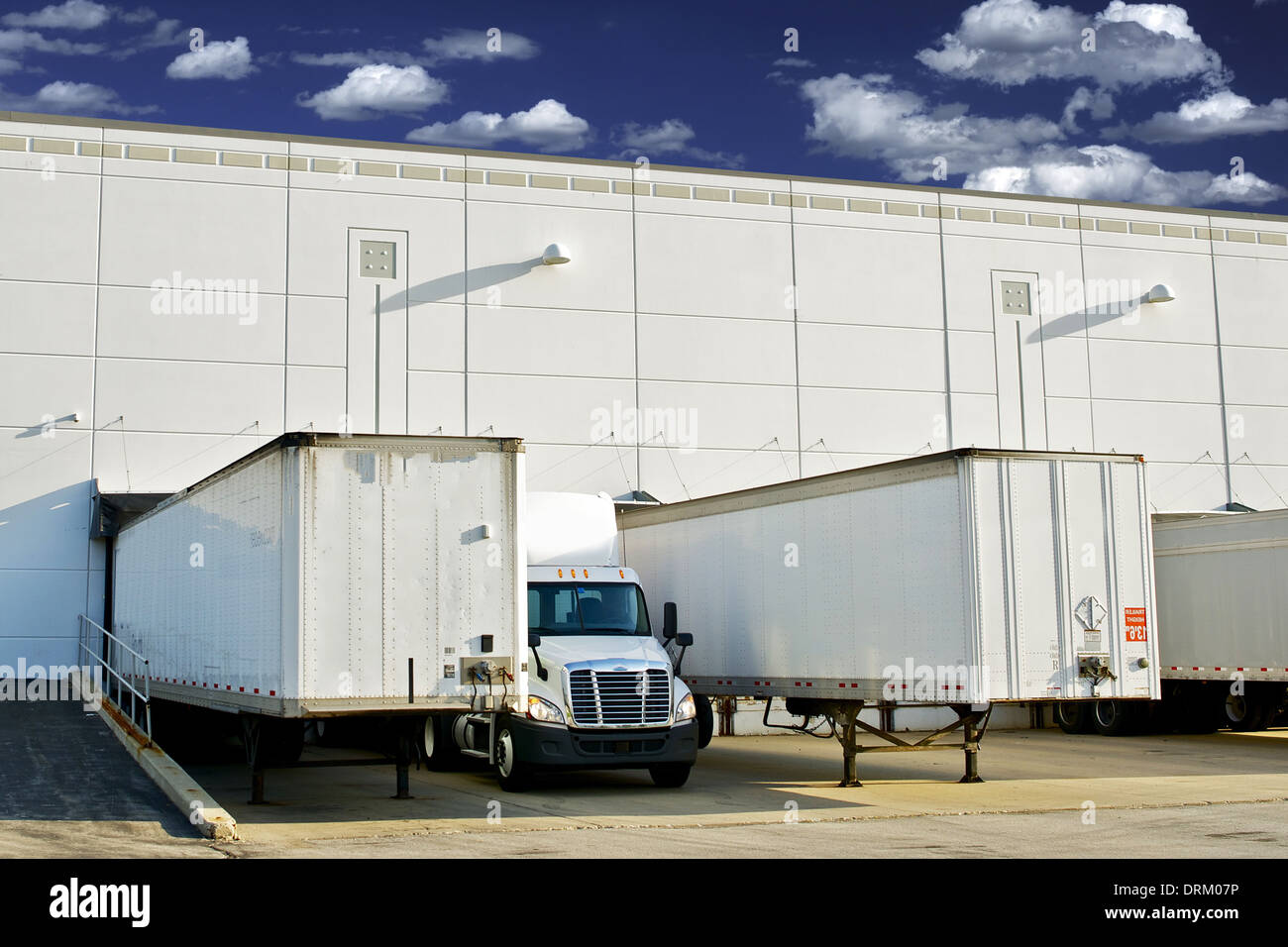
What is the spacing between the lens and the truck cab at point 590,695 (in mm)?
15625

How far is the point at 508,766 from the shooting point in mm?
16031


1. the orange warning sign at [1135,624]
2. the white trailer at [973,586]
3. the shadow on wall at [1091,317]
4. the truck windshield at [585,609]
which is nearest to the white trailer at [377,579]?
the truck windshield at [585,609]

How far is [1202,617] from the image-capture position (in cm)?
2281

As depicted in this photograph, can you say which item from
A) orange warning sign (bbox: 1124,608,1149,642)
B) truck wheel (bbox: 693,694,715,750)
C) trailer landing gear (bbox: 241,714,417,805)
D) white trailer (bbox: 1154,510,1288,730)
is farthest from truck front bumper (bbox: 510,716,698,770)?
white trailer (bbox: 1154,510,1288,730)

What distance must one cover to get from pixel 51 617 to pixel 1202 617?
20.0m

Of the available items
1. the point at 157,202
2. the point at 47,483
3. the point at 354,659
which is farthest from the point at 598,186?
the point at 354,659

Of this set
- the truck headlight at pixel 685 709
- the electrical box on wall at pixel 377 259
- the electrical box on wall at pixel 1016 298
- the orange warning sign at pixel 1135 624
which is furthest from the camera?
the electrical box on wall at pixel 1016 298

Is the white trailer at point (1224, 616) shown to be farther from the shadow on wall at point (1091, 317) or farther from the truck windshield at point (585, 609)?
the truck windshield at point (585, 609)

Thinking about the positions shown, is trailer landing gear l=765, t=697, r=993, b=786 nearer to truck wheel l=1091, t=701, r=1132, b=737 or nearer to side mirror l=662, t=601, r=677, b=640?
side mirror l=662, t=601, r=677, b=640

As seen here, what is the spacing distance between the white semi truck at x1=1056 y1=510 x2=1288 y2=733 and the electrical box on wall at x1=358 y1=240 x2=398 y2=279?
1506 centimetres

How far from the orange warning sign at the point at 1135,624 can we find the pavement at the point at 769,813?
73.4 inches

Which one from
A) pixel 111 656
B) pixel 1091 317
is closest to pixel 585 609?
pixel 111 656

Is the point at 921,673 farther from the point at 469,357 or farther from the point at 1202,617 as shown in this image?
the point at 469,357

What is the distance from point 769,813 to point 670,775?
2447 millimetres
